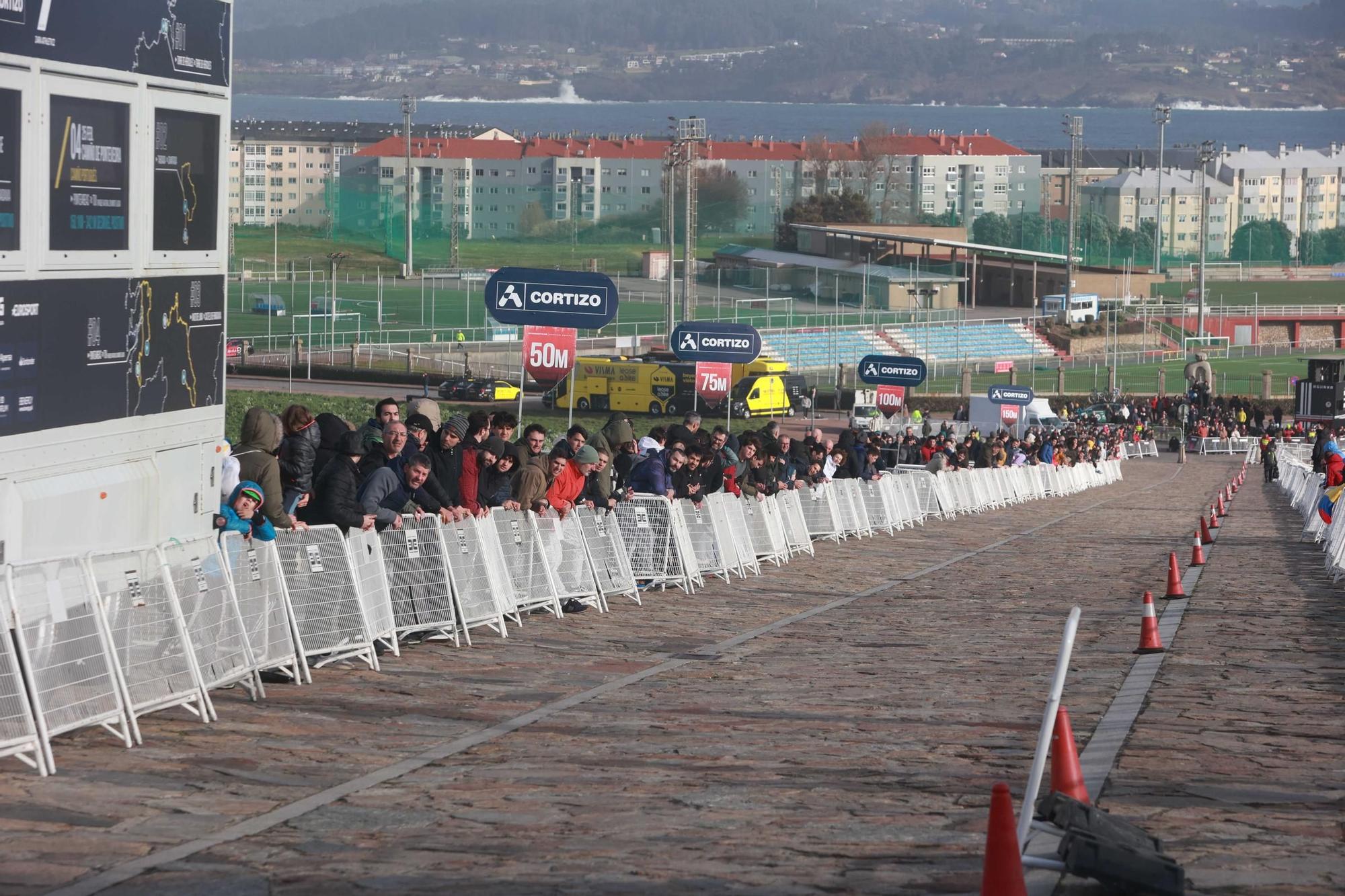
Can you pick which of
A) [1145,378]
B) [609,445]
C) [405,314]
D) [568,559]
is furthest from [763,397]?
[568,559]

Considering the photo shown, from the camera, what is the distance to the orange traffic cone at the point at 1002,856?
5.75 m

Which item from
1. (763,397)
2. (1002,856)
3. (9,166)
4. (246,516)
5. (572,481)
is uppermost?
(9,166)

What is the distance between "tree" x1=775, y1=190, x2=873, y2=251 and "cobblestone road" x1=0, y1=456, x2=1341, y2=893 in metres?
159

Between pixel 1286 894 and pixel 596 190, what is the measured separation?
192 metres

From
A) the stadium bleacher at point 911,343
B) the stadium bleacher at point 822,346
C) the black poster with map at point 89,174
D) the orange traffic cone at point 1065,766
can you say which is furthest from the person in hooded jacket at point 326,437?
the stadium bleacher at point 822,346

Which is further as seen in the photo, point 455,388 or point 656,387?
point 656,387

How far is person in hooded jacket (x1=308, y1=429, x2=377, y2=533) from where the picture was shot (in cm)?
1159

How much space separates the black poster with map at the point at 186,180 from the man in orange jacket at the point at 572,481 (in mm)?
4430

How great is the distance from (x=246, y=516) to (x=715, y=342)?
17.6m

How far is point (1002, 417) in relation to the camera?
58.9m

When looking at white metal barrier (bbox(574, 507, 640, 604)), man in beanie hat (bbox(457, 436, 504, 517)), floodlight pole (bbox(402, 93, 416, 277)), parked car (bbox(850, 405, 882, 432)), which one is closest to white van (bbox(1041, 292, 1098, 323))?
floodlight pole (bbox(402, 93, 416, 277))

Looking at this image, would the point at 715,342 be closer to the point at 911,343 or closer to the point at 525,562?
the point at 525,562

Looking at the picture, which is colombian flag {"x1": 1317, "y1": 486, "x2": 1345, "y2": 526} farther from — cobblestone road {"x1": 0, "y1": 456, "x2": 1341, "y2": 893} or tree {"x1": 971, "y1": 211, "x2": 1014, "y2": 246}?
tree {"x1": 971, "y1": 211, "x2": 1014, "y2": 246}

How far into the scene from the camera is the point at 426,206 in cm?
17338
